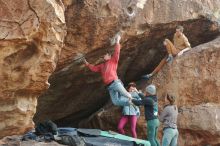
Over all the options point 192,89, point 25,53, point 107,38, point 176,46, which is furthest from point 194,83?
point 25,53

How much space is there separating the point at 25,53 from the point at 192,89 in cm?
594

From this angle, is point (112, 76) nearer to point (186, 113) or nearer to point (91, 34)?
point (91, 34)

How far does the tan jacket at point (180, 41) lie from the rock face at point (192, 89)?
0.97 ft

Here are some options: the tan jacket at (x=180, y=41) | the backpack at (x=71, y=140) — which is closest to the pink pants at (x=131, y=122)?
the backpack at (x=71, y=140)

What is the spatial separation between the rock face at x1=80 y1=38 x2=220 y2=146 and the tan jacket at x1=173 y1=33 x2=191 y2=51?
296mm

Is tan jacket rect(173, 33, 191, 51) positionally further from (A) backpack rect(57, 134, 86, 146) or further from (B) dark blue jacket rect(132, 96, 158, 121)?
(A) backpack rect(57, 134, 86, 146)

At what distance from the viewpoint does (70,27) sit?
A: 13258mm

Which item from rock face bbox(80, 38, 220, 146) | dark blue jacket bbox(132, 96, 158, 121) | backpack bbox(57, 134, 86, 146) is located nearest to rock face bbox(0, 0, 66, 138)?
backpack bbox(57, 134, 86, 146)

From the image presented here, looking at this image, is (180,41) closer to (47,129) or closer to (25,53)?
(25,53)

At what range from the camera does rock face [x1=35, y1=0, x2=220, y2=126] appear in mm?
13492

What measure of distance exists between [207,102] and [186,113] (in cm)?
77

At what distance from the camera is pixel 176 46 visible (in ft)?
49.9

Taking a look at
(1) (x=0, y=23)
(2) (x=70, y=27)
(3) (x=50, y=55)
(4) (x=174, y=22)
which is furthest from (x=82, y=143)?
(4) (x=174, y=22)

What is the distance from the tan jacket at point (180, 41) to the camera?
591 inches
